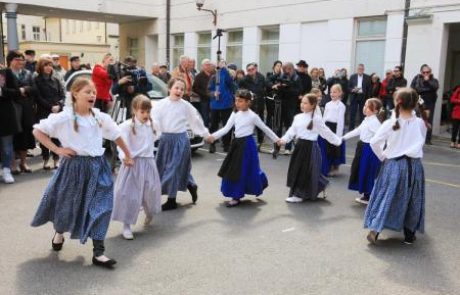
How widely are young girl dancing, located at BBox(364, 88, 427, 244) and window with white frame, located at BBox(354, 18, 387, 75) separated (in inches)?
423

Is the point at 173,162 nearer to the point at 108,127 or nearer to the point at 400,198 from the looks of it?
the point at 108,127

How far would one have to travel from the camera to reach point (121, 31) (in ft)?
88.9

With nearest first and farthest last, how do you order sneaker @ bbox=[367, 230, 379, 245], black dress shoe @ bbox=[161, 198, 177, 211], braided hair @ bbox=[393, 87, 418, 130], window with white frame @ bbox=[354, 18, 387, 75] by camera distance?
braided hair @ bbox=[393, 87, 418, 130], sneaker @ bbox=[367, 230, 379, 245], black dress shoe @ bbox=[161, 198, 177, 211], window with white frame @ bbox=[354, 18, 387, 75]

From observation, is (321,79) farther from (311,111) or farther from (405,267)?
(405,267)

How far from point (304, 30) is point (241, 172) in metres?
11.7

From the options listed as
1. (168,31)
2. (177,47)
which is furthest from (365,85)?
(168,31)

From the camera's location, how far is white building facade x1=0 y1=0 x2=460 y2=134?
45.7ft

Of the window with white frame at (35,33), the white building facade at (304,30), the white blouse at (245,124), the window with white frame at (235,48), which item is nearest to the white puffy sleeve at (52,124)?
the white blouse at (245,124)

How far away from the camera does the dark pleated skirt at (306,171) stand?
22.7ft

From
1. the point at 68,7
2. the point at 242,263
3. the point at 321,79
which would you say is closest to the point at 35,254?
the point at 242,263

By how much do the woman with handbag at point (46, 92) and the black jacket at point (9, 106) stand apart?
26.3 inches

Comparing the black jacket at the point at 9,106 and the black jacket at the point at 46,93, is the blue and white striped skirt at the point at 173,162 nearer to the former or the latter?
the black jacket at the point at 9,106

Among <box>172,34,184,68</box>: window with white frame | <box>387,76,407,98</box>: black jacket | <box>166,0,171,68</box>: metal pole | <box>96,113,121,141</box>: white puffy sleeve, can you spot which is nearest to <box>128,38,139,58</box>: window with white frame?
<box>166,0,171,68</box>: metal pole

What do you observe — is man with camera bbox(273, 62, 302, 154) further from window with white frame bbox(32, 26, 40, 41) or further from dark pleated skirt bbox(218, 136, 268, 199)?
window with white frame bbox(32, 26, 40, 41)
